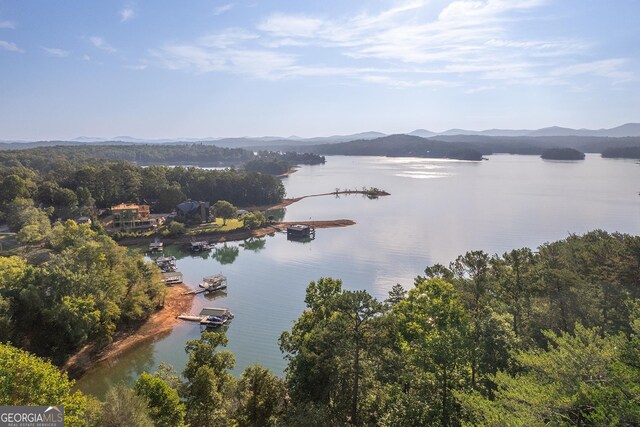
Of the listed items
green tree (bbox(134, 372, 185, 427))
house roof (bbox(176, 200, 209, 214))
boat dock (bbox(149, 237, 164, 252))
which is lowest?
boat dock (bbox(149, 237, 164, 252))

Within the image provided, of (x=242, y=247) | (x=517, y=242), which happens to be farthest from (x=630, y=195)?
(x=242, y=247)

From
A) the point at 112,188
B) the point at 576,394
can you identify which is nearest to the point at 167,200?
the point at 112,188

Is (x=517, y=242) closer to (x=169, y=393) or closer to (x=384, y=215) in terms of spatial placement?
(x=384, y=215)

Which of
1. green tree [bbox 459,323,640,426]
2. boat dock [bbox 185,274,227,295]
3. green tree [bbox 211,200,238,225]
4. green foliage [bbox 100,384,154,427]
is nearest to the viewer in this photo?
green tree [bbox 459,323,640,426]

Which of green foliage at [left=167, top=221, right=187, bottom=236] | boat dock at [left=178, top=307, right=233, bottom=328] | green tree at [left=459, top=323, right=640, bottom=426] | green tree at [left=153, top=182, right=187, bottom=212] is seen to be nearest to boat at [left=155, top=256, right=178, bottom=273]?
green foliage at [left=167, top=221, right=187, bottom=236]

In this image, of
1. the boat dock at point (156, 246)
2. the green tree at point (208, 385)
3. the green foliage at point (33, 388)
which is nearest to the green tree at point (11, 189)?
the boat dock at point (156, 246)

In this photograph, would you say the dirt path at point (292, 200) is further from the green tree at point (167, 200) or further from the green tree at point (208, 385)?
the green tree at point (208, 385)

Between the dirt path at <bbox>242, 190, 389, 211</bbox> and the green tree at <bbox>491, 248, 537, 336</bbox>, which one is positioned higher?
the green tree at <bbox>491, 248, 537, 336</bbox>

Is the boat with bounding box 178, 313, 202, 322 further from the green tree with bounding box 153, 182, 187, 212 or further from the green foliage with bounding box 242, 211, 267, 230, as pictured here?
the green tree with bounding box 153, 182, 187, 212
